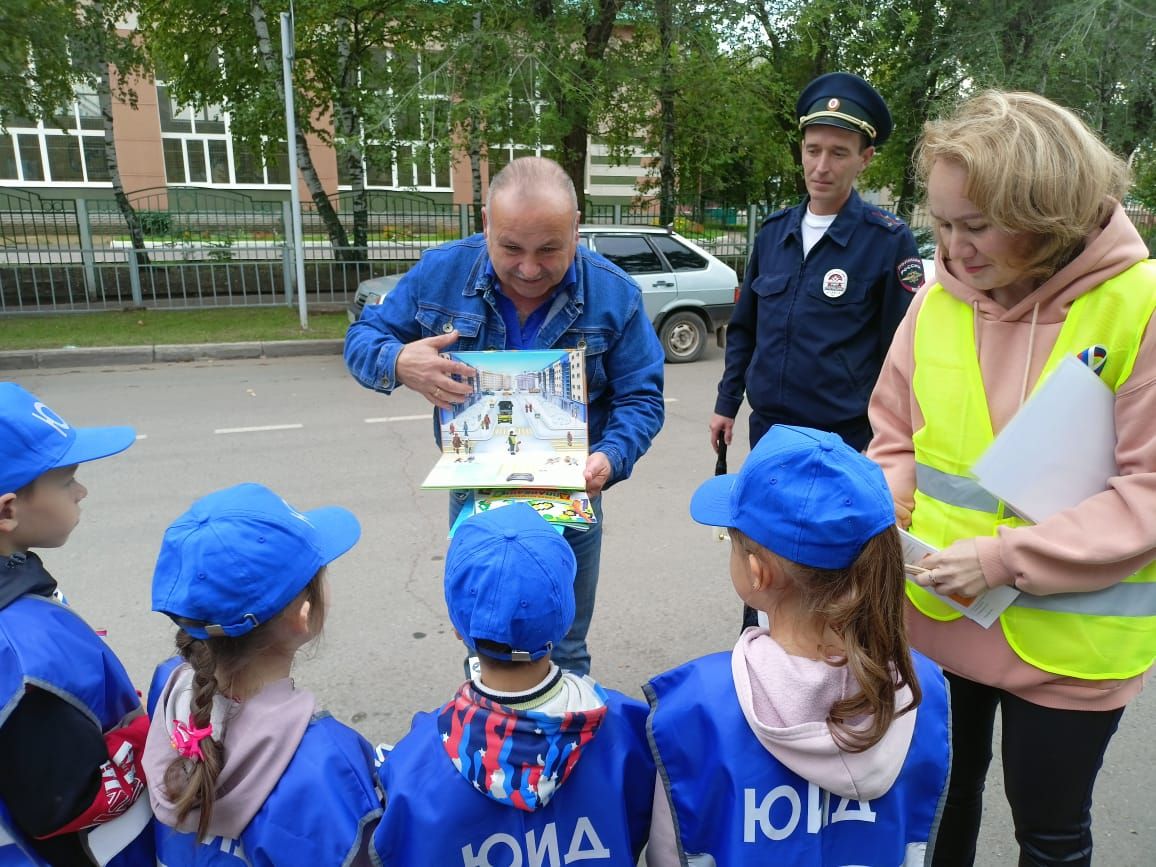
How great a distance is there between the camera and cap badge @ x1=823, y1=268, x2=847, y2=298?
2.80 metres

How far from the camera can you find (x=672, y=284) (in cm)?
1008

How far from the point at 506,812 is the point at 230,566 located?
622 millimetres

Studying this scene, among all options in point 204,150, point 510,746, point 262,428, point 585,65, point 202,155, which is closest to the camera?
point 510,746

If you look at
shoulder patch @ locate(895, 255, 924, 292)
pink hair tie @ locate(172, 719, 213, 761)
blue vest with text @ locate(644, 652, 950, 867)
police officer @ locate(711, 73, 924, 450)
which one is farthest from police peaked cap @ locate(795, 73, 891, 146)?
pink hair tie @ locate(172, 719, 213, 761)

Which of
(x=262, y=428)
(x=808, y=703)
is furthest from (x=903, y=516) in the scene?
(x=262, y=428)

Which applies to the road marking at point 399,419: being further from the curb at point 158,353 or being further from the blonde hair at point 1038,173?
the blonde hair at point 1038,173

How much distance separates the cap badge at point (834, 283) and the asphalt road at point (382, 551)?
5.48ft

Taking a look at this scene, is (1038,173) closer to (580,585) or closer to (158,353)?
(580,585)

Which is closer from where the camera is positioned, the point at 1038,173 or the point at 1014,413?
the point at 1038,173

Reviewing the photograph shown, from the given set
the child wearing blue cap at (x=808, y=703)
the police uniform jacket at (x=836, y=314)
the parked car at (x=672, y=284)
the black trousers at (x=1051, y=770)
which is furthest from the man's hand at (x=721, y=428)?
the parked car at (x=672, y=284)

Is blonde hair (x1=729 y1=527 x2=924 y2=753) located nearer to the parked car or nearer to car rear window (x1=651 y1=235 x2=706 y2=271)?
the parked car

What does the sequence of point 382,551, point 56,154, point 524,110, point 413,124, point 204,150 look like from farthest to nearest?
1. point 204,150
2. point 56,154
3. point 524,110
4. point 413,124
5. point 382,551

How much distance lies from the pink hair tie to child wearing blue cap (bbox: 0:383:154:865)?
0.17 meters

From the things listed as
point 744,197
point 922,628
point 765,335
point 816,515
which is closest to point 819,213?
point 765,335
